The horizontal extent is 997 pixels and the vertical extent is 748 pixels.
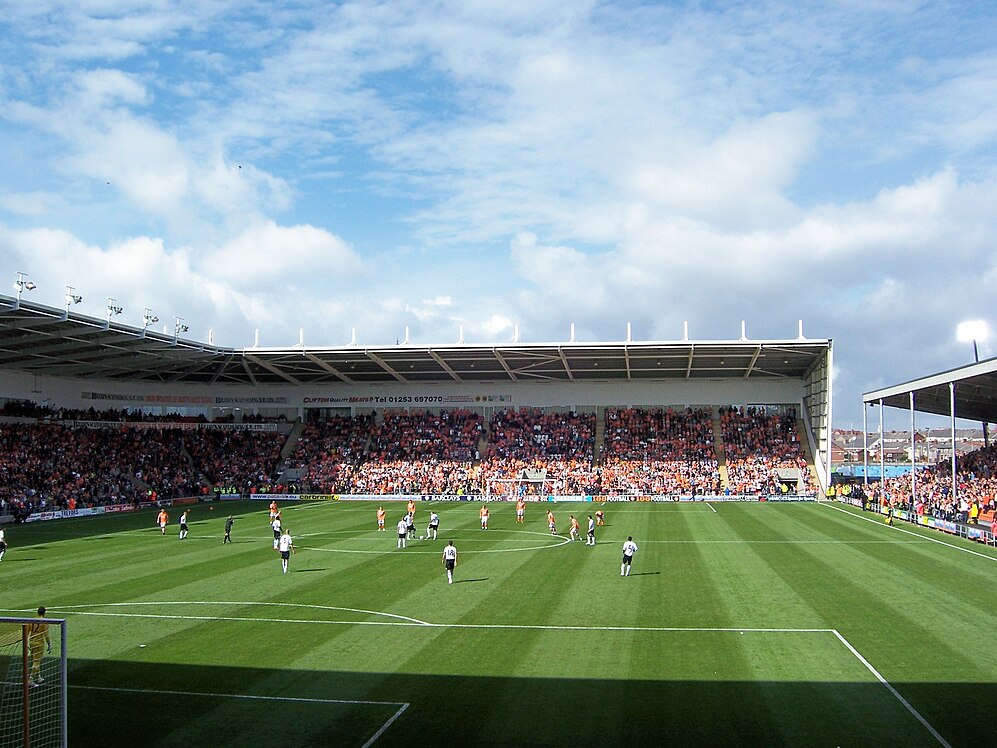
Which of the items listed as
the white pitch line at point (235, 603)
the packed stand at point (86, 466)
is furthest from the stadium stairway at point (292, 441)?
the white pitch line at point (235, 603)

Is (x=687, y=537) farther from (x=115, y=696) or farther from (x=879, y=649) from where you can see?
(x=115, y=696)

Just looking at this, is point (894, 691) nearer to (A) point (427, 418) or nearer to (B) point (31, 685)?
(B) point (31, 685)

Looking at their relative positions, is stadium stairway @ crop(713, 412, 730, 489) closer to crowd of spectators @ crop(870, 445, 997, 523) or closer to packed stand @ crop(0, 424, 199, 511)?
crowd of spectators @ crop(870, 445, 997, 523)

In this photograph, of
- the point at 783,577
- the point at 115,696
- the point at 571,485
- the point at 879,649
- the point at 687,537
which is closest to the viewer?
the point at 115,696

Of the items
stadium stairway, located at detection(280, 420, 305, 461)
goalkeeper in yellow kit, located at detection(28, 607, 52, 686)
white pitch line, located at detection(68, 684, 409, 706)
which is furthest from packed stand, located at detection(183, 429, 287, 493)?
white pitch line, located at detection(68, 684, 409, 706)

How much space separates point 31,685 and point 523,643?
378 inches

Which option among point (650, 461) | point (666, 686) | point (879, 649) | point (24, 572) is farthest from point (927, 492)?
point (24, 572)

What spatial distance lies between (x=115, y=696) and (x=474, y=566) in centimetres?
1588

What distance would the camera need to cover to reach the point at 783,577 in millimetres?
26688

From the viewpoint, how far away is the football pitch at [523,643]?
13.5 metres

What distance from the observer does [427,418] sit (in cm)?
7681

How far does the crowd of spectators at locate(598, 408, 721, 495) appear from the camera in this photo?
66.0 metres

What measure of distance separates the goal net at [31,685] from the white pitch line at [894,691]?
12719 millimetres

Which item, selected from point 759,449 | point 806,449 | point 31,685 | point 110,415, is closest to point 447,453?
point 759,449
